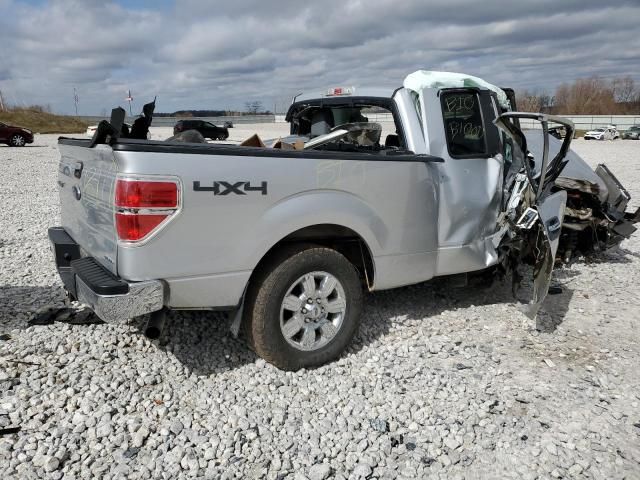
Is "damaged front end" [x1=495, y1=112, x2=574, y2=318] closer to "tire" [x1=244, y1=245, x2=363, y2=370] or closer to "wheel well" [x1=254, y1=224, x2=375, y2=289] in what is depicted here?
"wheel well" [x1=254, y1=224, x2=375, y2=289]

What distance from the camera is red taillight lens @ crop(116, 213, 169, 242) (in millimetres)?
2865

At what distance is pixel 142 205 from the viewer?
2.85 meters

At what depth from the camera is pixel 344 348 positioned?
3939mm

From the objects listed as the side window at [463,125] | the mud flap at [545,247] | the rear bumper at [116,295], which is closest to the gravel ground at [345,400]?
the mud flap at [545,247]

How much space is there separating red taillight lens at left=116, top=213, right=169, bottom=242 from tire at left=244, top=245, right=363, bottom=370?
0.79m

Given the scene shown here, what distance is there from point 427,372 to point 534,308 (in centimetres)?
110

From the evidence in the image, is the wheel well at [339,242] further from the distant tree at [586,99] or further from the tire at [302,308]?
the distant tree at [586,99]

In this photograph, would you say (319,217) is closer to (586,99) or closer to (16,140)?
(16,140)

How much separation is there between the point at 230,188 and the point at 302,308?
3.22 feet

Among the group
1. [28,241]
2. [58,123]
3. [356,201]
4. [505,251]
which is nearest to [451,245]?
[505,251]

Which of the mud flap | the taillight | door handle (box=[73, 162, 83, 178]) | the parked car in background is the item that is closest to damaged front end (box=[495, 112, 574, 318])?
the mud flap

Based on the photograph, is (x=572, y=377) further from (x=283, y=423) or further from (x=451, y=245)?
(x=283, y=423)

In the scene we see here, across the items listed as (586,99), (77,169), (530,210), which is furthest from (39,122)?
(586,99)

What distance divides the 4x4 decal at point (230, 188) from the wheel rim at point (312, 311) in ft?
2.25
